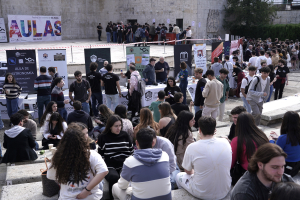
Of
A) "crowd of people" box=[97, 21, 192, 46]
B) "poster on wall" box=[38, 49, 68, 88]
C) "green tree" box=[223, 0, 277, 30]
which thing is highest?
"green tree" box=[223, 0, 277, 30]

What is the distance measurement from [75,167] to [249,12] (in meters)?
25.6

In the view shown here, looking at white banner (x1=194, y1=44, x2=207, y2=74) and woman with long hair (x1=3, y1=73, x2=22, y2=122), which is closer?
woman with long hair (x1=3, y1=73, x2=22, y2=122)

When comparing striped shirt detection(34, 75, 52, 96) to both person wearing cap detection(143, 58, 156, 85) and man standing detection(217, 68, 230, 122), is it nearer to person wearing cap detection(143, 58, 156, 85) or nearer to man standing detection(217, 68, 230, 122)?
person wearing cap detection(143, 58, 156, 85)

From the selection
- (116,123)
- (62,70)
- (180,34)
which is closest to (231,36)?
(180,34)

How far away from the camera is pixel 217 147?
324cm

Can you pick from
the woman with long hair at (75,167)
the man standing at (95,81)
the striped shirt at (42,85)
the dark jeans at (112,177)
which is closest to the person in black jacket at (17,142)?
the dark jeans at (112,177)

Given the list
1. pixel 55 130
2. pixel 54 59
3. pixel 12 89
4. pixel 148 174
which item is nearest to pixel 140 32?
pixel 54 59

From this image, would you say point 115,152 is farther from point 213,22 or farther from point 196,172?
point 213,22

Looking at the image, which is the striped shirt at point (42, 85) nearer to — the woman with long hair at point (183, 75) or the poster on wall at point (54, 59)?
the poster on wall at point (54, 59)

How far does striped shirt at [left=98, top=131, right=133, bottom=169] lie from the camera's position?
159 inches

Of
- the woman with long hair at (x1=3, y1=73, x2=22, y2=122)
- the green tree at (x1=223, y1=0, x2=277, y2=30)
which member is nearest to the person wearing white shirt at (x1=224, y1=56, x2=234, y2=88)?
the woman with long hair at (x1=3, y1=73, x2=22, y2=122)

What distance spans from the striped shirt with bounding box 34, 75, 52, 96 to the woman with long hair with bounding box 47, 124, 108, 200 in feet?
17.8

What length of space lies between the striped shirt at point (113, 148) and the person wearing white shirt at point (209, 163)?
3.43ft

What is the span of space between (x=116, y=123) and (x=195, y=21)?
2200cm
